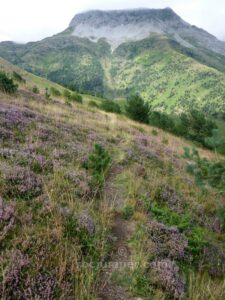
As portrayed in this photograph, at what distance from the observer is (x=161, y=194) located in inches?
345

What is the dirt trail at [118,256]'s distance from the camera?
14.6ft

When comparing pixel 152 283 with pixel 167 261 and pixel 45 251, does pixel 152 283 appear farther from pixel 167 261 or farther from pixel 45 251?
pixel 45 251

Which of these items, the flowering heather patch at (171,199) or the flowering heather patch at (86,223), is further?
the flowering heather patch at (171,199)

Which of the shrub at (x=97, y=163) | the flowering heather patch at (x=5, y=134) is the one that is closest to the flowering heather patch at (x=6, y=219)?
the shrub at (x=97, y=163)

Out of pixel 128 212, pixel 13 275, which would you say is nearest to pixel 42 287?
pixel 13 275

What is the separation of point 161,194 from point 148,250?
339 centimetres

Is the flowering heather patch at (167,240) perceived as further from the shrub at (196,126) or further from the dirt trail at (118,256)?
the shrub at (196,126)

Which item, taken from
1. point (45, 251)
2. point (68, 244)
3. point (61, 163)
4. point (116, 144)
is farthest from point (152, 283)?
point (116, 144)

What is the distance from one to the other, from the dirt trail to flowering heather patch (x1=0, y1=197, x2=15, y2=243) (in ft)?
5.24

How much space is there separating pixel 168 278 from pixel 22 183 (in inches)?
133

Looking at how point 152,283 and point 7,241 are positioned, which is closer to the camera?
point 7,241

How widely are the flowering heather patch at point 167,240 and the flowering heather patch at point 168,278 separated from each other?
1.49ft

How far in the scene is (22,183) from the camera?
6.39m

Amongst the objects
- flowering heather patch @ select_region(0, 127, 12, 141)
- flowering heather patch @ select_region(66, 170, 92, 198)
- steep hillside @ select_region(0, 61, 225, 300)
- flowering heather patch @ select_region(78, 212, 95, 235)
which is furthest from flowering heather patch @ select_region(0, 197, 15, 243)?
flowering heather patch @ select_region(0, 127, 12, 141)
